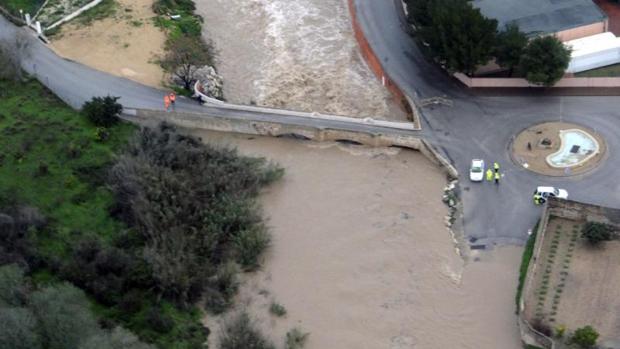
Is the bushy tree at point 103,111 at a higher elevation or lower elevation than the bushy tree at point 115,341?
higher

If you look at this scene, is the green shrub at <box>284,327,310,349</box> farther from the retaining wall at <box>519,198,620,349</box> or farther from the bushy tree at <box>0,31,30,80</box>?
the bushy tree at <box>0,31,30,80</box>

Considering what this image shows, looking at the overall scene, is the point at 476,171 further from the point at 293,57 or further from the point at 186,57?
the point at 186,57

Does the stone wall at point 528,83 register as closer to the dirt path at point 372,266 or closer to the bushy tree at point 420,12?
the bushy tree at point 420,12

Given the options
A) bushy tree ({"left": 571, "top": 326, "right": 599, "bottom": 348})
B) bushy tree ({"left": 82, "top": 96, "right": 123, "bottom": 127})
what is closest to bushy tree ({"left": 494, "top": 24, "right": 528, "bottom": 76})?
bushy tree ({"left": 571, "top": 326, "right": 599, "bottom": 348})

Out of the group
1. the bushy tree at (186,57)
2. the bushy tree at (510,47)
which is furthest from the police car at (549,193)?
the bushy tree at (186,57)

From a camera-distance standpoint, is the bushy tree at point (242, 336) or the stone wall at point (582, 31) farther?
the stone wall at point (582, 31)


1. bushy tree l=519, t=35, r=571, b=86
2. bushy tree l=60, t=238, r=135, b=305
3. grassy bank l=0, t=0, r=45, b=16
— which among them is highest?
bushy tree l=519, t=35, r=571, b=86

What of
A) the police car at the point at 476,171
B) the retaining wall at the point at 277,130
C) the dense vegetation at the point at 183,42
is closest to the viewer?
the police car at the point at 476,171
